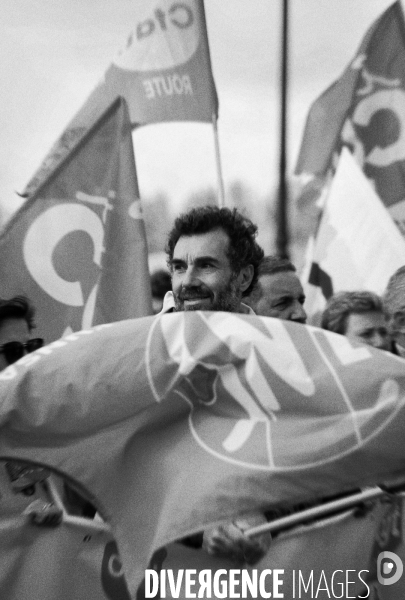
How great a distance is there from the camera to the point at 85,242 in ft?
15.5

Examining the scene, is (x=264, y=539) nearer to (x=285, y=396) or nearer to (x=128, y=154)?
(x=285, y=396)

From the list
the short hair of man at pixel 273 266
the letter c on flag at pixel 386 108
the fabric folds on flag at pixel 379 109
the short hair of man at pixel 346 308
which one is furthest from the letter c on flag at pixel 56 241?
the letter c on flag at pixel 386 108

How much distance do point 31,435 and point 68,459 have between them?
10 centimetres

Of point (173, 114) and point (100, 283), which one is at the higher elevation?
point (173, 114)

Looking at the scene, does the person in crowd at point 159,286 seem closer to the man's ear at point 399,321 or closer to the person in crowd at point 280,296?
the person in crowd at point 280,296

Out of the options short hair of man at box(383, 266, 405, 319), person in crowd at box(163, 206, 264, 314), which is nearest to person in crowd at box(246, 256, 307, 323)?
short hair of man at box(383, 266, 405, 319)

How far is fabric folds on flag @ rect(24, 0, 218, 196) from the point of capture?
19.4ft

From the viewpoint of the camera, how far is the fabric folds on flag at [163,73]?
592 cm

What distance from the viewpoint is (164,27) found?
→ 6066 mm

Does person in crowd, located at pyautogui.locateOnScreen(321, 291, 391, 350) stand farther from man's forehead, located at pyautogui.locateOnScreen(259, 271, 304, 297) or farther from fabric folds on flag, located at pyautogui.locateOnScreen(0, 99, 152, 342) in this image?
fabric folds on flag, located at pyautogui.locateOnScreen(0, 99, 152, 342)

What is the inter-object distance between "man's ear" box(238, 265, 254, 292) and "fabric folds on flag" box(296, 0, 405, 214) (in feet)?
9.17

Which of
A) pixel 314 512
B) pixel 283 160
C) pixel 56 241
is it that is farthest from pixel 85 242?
pixel 283 160

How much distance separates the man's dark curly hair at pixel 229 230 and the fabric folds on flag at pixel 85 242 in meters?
1.29

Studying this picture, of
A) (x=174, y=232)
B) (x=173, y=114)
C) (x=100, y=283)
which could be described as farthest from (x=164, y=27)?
(x=174, y=232)
